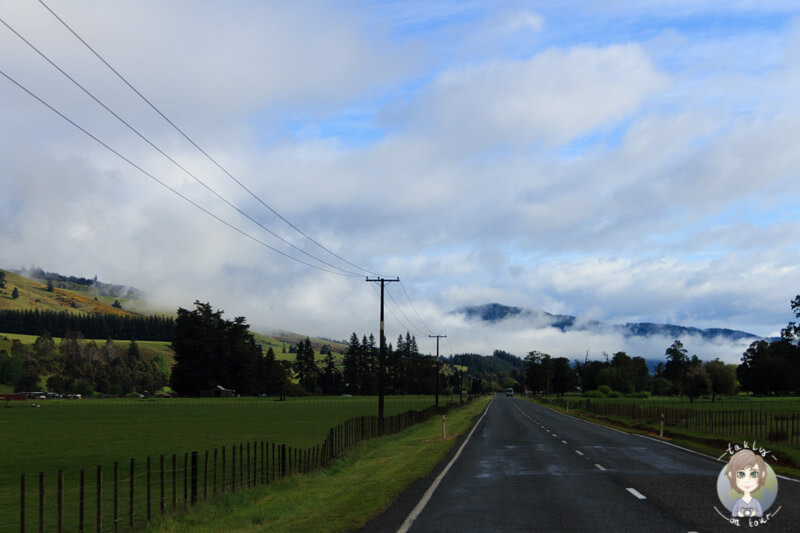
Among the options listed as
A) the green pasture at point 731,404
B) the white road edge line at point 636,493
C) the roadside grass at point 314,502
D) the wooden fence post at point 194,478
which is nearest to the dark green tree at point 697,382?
the green pasture at point 731,404

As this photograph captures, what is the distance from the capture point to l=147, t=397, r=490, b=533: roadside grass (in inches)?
598

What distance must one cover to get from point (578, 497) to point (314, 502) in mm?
6180

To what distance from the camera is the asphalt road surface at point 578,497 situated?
1342 cm

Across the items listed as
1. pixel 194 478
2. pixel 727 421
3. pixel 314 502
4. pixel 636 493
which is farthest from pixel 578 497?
pixel 727 421

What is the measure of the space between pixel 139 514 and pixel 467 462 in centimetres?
1102

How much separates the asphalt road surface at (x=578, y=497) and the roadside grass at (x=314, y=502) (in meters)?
0.73

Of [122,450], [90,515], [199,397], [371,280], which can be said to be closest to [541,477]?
[90,515]

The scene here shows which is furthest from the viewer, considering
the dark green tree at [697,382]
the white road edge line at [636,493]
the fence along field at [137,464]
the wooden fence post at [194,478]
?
the dark green tree at [697,382]

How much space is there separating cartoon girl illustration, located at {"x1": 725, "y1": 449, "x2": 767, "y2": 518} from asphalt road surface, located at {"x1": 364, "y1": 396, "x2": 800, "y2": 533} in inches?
13.0

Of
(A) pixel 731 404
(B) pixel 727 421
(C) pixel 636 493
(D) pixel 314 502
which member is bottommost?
(A) pixel 731 404

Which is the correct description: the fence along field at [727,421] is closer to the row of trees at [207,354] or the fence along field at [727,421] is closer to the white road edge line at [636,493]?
the white road edge line at [636,493]

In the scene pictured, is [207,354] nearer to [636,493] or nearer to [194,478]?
[194,478]

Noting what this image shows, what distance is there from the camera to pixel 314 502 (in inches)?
722

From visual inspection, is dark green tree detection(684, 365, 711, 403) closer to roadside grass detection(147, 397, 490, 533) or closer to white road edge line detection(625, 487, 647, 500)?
roadside grass detection(147, 397, 490, 533)
